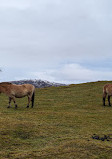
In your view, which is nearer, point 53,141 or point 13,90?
point 53,141

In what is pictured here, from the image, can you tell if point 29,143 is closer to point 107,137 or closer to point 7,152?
point 7,152

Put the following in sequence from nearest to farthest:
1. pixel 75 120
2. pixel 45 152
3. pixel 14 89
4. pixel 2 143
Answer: pixel 45 152 < pixel 2 143 < pixel 75 120 < pixel 14 89

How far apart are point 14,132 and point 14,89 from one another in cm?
880

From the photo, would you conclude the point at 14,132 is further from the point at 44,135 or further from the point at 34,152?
the point at 34,152

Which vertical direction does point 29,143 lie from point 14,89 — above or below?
below

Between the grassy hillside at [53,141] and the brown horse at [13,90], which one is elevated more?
the brown horse at [13,90]

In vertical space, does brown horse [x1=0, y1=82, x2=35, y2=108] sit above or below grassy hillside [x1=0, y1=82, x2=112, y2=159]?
above

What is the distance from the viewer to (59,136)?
30.8ft

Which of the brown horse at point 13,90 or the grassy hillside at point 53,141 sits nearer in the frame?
the grassy hillside at point 53,141

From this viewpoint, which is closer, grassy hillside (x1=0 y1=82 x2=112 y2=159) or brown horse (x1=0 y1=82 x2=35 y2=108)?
grassy hillside (x1=0 y1=82 x2=112 y2=159)

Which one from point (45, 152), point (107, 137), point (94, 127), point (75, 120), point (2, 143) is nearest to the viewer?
point (45, 152)

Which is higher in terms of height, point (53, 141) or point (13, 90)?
point (13, 90)

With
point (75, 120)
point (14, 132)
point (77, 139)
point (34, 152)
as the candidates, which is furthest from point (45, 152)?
point (75, 120)

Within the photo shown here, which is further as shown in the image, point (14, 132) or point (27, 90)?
point (27, 90)
